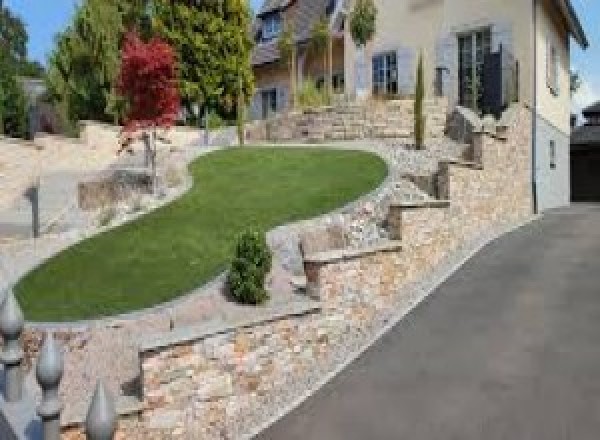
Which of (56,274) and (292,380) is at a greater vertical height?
(56,274)

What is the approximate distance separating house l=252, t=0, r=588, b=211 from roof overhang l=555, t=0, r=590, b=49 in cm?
4

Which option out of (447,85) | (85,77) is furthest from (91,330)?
(85,77)

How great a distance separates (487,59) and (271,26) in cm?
1646

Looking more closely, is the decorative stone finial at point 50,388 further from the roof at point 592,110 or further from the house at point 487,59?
the roof at point 592,110

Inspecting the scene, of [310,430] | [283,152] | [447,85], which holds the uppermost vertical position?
[447,85]

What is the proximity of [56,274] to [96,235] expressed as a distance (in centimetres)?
198

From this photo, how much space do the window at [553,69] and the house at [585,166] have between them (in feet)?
25.2

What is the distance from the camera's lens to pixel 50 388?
5500mm

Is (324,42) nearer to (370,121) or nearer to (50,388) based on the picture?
(370,121)

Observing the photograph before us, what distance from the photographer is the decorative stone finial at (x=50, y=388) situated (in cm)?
541

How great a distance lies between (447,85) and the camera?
79.8ft

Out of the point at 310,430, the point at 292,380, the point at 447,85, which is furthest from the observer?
the point at 447,85

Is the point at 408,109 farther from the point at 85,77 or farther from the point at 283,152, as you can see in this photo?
the point at 85,77

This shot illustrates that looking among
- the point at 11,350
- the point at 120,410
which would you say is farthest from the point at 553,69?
the point at 11,350
